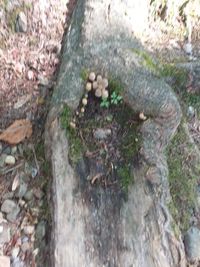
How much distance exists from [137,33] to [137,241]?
2.06m

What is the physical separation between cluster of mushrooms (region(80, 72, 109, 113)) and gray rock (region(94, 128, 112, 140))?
8.4 inches

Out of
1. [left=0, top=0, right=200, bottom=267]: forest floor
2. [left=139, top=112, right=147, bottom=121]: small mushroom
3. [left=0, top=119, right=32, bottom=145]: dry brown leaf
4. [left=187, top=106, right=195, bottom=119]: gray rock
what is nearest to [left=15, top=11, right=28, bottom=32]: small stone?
[left=0, top=0, right=200, bottom=267]: forest floor

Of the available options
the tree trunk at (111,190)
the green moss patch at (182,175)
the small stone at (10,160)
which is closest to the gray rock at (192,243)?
the green moss patch at (182,175)

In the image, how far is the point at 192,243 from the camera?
11.6 ft

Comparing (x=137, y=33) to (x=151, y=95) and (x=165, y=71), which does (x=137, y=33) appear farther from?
(x=151, y=95)

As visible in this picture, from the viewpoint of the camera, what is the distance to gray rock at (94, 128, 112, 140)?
11.7 ft

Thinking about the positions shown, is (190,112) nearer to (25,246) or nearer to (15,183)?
Answer: (15,183)

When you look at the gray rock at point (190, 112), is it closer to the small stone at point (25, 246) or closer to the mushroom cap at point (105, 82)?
the mushroom cap at point (105, 82)

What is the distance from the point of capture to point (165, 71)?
4133 millimetres

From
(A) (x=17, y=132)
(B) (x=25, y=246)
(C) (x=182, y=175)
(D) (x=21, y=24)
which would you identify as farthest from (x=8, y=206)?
(D) (x=21, y=24)

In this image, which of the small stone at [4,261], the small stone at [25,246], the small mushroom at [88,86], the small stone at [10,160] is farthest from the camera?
the small stone at [10,160]

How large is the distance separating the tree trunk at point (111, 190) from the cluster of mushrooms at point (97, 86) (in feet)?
0.21

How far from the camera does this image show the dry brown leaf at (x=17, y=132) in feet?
12.6

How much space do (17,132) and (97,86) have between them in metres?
0.81
